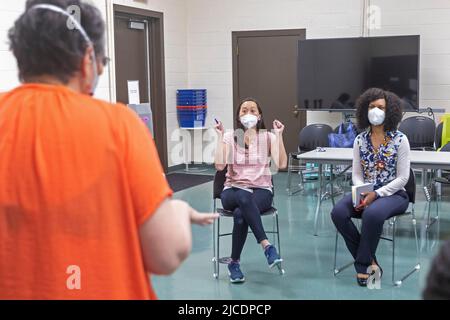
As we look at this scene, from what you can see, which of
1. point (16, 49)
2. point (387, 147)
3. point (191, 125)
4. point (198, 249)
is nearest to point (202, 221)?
point (16, 49)

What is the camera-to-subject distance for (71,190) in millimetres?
1032

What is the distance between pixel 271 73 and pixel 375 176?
4.46 meters

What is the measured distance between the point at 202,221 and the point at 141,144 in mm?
229

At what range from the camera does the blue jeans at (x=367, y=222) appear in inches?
137

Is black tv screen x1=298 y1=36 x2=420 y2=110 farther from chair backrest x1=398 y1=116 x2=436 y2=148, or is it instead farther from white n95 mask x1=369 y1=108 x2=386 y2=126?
white n95 mask x1=369 y1=108 x2=386 y2=126

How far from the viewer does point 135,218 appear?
41.5 inches

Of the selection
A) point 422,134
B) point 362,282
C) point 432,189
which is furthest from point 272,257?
point 422,134

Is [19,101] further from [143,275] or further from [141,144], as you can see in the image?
[143,275]

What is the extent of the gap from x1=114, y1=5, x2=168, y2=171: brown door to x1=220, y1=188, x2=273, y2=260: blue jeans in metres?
3.73

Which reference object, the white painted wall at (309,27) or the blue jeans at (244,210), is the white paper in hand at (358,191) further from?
the white painted wall at (309,27)

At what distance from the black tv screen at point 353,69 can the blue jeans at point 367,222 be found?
3.42 metres

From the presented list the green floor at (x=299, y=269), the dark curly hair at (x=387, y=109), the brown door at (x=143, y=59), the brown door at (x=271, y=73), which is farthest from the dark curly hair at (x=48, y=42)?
the brown door at (x=271, y=73)

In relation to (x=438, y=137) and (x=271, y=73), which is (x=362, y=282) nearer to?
(x=438, y=137)

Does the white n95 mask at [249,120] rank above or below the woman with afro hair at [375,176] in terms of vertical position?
above
